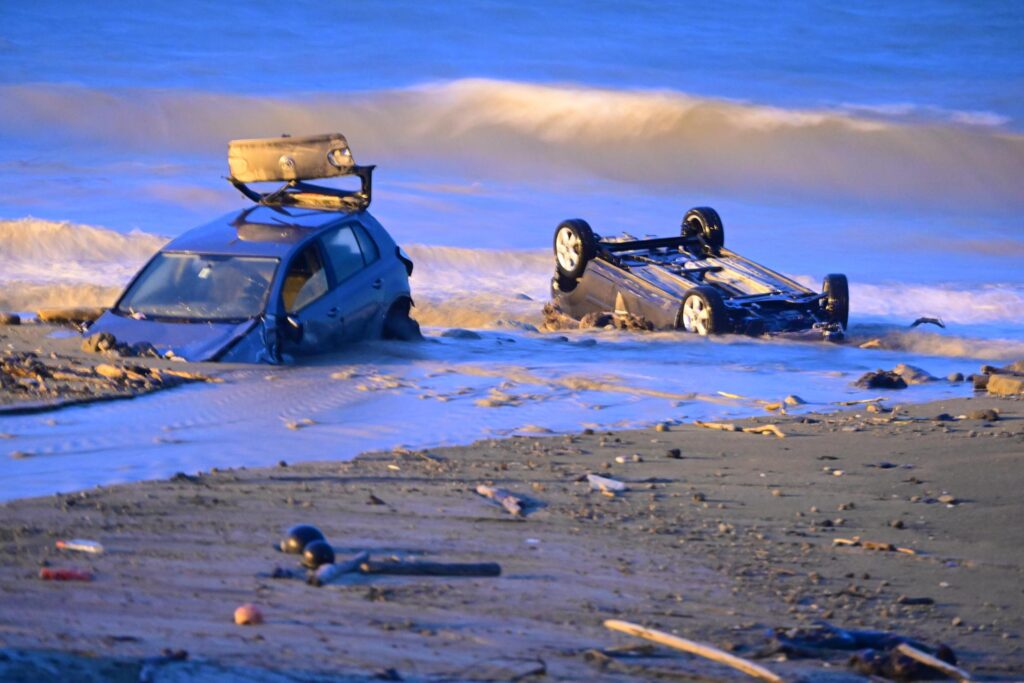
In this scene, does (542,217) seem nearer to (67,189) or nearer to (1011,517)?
(67,189)

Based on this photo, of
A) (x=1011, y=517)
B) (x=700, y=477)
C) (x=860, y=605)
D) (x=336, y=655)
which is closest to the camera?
(x=336, y=655)

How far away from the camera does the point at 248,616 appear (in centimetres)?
434

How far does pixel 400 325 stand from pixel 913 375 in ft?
14.0

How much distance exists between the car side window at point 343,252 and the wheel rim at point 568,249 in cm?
323

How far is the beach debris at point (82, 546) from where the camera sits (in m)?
5.16

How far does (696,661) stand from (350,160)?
29.0ft

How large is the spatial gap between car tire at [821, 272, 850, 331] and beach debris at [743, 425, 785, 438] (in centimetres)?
584

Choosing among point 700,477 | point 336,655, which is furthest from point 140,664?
point 700,477

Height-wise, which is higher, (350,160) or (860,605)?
(350,160)

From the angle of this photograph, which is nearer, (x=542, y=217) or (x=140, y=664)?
(x=140, y=664)

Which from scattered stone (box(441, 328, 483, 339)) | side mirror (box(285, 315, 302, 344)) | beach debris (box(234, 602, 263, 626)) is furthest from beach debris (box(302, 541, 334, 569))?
scattered stone (box(441, 328, 483, 339))

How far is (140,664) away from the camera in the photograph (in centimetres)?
378

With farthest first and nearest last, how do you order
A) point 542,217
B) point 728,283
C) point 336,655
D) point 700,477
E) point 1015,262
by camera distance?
point 542,217
point 1015,262
point 728,283
point 700,477
point 336,655

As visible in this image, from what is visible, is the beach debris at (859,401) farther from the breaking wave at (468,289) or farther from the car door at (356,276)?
the breaking wave at (468,289)
